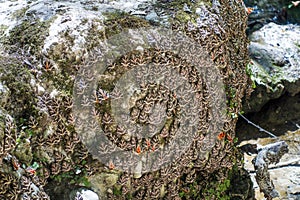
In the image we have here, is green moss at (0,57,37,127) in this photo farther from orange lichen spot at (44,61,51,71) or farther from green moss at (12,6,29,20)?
green moss at (12,6,29,20)

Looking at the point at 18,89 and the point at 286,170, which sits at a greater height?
the point at 18,89

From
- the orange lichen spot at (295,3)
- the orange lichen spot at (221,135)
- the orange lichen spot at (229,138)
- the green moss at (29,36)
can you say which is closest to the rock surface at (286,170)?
the orange lichen spot at (229,138)

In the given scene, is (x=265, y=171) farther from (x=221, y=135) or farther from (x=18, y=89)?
(x=18, y=89)

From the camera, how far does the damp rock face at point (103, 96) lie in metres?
2.49

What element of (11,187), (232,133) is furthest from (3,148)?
(232,133)

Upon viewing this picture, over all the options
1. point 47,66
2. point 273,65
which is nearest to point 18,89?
point 47,66

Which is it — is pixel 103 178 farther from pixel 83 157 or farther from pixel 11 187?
pixel 11 187

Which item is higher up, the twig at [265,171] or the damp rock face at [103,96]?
the damp rock face at [103,96]

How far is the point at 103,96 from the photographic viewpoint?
2.72m

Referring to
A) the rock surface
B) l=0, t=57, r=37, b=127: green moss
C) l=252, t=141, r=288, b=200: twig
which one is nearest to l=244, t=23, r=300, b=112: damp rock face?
the rock surface

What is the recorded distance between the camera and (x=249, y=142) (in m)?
5.57

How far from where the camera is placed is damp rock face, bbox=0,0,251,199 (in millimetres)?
2492

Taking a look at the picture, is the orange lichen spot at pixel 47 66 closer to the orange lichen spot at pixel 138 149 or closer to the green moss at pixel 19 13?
the green moss at pixel 19 13

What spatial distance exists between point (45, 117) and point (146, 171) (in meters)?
1.04
